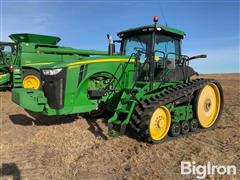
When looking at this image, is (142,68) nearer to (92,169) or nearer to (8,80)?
(92,169)

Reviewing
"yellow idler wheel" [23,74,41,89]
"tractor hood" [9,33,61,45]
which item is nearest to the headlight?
"yellow idler wheel" [23,74,41,89]

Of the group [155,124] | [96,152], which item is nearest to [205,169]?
[155,124]

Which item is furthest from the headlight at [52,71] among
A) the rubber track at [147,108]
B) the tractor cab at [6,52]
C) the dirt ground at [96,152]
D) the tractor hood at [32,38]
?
the tractor cab at [6,52]

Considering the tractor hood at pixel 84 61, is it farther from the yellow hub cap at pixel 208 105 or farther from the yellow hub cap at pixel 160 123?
the yellow hub cap at pixel 208 105

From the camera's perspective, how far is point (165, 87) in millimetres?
6645

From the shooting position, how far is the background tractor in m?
13.1

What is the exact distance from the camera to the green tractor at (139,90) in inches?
225

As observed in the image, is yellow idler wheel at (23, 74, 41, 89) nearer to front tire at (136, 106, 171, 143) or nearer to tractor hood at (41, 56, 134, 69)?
tractor hood at (41, 56, 134, 69)

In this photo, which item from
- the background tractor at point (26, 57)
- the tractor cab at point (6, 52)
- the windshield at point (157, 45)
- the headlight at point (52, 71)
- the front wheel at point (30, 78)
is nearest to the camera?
the headlight at point (52, 71)

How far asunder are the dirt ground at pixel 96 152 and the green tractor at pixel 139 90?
1.27 ft

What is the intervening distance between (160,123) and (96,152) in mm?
1523

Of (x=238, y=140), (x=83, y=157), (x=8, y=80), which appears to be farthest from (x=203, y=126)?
(x=8, y=80)

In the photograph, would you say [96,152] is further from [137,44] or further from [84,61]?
[137,44]

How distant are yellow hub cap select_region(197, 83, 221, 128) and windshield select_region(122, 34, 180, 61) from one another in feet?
4.11
